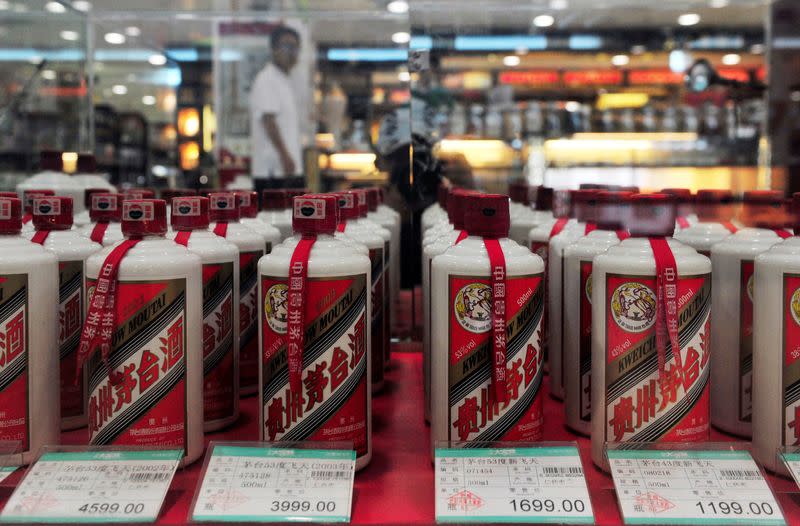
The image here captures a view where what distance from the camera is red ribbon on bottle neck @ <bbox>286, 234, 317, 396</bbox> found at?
1.04 metres

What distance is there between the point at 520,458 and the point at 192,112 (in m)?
2.99

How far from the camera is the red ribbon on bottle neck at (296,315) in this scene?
104cm

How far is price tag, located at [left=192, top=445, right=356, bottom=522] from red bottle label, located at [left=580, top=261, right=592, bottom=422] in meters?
0.46

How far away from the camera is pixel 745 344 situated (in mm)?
1228

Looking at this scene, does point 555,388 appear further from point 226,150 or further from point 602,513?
point 226,150

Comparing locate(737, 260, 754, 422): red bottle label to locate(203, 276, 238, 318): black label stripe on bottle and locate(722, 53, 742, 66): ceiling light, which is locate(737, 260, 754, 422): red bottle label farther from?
locate(722, 53, 742, 66): ceiling light

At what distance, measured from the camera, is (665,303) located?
1025mm

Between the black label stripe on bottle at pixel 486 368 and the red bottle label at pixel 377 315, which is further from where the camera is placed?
the red bottle label at pixel 377 315

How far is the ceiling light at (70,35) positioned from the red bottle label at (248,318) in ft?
5.85

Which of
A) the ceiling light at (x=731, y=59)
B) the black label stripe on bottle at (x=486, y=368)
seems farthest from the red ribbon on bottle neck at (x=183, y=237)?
the ceiling light at (x=731, y=59)

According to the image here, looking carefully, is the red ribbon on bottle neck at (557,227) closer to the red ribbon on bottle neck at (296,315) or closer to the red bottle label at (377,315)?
the red bottle label at (377,315)

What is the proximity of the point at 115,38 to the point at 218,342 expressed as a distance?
2.29 metres

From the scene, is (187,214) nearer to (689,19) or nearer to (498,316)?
(498,316)

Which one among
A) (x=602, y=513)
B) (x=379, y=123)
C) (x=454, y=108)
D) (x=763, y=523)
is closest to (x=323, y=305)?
(x=602, y=513)
